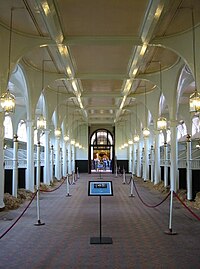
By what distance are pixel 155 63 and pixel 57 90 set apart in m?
8.84

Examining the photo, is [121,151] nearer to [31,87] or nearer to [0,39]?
[31,87]

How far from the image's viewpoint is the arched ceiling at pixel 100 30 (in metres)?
9.91

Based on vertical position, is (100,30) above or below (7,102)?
above

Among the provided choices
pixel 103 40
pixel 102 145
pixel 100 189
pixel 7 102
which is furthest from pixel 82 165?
pixel 100 189

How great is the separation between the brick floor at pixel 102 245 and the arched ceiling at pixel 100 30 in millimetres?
6032

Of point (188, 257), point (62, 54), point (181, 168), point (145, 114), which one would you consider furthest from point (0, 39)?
point (145, 114)

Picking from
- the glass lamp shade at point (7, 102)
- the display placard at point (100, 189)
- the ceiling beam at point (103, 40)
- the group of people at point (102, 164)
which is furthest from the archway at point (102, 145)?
the display placard at point (100, 189)

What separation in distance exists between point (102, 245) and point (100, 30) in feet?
24.4

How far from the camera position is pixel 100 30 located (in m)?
11.9

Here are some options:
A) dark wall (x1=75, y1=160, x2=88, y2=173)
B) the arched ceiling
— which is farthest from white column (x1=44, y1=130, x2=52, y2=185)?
dark wall (x1=75, y1=160, x2=88, y2=173)

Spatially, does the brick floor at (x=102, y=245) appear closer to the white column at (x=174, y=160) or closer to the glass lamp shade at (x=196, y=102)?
the glass lamp shade at (x=196, y=102)

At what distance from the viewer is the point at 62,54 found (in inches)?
554

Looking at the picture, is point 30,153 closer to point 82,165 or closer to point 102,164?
point 82,165

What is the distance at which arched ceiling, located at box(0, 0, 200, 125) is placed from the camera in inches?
390
